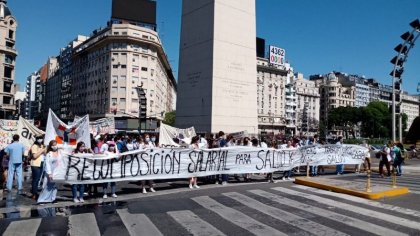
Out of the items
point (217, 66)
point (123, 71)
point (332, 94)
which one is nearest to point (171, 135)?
point (217, 66)

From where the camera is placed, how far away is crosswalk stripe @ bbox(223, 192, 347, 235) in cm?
770

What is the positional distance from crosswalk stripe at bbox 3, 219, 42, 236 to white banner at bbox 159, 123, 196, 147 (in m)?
9.69

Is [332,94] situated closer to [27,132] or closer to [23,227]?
[27,132]

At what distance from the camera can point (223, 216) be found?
8.94 metres

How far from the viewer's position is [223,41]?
25.6m

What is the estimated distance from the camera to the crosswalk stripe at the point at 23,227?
7.30 meters

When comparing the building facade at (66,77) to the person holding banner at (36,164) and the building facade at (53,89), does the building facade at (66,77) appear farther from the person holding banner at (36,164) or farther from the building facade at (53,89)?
the person holding banner at (36,164)

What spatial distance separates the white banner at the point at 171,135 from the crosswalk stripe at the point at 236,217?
7.14 m

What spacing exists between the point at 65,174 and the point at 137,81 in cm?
6962

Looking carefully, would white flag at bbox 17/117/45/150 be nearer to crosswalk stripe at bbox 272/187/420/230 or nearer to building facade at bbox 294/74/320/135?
crosswalk stripe at bbox 272/187/420/230

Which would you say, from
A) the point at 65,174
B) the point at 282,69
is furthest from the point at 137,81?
the point at 65,174

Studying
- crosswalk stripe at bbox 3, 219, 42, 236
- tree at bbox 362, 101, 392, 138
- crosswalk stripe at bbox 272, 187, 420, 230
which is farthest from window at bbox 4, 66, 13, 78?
tree at bbox 362, 101, 392, 138

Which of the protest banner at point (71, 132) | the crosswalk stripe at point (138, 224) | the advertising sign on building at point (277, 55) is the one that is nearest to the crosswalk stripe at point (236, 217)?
the crosswalk stripe at point (138, 224)

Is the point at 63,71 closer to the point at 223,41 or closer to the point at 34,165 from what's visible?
the point at 223,41
